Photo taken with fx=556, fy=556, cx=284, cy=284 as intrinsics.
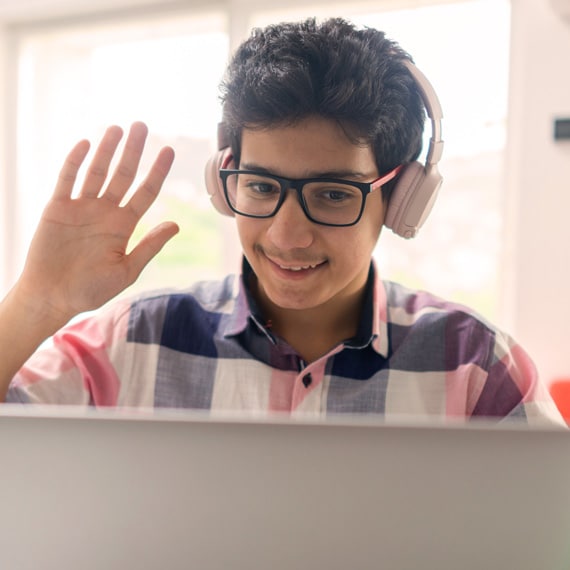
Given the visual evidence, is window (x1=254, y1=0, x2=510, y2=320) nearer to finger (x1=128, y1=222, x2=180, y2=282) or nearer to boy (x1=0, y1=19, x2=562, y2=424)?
boy (x1=0, y1=19, x2=562, y2=424)

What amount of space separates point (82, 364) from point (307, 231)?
343 millimetres

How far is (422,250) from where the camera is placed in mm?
647

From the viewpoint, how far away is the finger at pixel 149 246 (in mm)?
655

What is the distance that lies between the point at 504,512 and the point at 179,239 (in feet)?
1.49

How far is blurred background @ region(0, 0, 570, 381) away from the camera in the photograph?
22.4 inches

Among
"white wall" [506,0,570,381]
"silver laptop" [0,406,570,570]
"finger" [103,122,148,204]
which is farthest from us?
"finger" [103,122,148,204]

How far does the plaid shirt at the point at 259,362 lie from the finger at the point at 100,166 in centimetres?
16

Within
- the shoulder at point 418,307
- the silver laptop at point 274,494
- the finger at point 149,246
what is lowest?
the silver laptop at point 274,494

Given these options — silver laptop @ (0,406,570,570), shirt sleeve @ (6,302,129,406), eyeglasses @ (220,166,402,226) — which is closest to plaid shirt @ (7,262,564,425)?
shirt sleeve @ (6,302,129,406)

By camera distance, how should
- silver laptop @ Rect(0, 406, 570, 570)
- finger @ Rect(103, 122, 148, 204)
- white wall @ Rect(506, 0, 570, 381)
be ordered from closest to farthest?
1. silver laptop @ Rect(0, 406, 570, 570)
2. white wall @ Rect(506, 0, 570, 381)
3. finger @ Rect(103, 122, 148, 204)

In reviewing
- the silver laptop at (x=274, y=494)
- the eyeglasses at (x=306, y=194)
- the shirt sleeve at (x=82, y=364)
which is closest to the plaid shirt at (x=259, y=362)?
the shirt sleeve at (x=82, y=364)

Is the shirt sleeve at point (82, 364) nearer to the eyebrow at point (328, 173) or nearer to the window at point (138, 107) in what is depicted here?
the window at point (138, 107)

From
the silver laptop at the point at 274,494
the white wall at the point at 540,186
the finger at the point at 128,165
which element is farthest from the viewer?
the finger at the point at 128,165

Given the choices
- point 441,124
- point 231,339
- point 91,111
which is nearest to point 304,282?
point 231,339
